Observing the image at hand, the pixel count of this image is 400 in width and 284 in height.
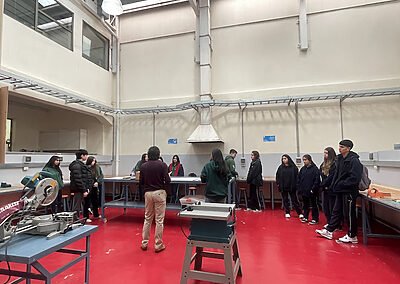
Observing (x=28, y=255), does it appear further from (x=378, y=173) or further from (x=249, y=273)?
(x=378, y=173)

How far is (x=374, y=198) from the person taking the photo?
3305 mm

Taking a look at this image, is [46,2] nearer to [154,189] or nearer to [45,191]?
[154,189]

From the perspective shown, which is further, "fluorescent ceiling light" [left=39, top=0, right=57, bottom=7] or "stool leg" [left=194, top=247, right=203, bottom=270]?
"fluorescent ceiling light" [left=39, top=0, right=57, bottom=7]

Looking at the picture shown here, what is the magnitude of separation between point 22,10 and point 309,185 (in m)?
6.97

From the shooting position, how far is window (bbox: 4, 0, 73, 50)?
5.06m

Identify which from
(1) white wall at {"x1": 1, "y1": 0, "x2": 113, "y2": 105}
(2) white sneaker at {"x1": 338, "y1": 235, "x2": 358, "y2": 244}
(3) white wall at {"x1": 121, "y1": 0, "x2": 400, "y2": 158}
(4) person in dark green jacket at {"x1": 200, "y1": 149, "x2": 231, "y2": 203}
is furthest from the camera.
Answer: (3) white wall at {"x1": 121, "y1": 0, "x2": 400, "y2": 158}

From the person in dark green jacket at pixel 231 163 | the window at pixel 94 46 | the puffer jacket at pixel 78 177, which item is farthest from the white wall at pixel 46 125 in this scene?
the person in dark green jacket at pixel 231 163

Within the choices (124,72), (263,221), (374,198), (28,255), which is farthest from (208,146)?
(28,255)

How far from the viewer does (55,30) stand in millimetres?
6047

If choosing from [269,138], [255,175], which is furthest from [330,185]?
[269,138]

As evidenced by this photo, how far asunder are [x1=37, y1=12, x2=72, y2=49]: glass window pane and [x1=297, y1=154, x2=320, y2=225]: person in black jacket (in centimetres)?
646

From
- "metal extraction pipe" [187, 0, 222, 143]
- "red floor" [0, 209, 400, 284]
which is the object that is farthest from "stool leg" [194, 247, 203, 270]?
"metal extraction pipe" [187, 0, 222, 143]

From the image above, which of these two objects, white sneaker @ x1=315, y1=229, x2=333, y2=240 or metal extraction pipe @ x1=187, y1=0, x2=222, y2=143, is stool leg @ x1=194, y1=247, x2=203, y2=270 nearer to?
white sneaker @ x1=315, y1=229, x2=333, y2=240

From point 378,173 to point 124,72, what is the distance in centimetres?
771
